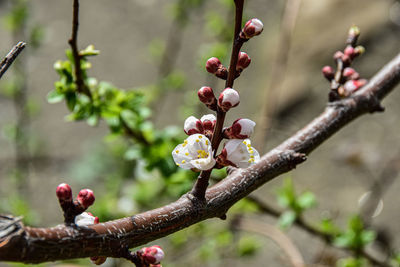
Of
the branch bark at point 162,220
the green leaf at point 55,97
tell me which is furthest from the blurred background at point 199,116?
the branch bark at point 162,220

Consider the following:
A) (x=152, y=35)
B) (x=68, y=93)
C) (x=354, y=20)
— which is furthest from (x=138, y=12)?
(x=68, y=93)

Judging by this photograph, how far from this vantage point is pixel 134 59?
446 centimetres

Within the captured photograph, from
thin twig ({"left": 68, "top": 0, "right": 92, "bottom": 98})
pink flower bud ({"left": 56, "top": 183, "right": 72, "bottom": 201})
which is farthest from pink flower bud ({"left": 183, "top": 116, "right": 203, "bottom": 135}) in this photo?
thin twig ({"left": 68, "top": 0, "right": 92, "bottom": 98})

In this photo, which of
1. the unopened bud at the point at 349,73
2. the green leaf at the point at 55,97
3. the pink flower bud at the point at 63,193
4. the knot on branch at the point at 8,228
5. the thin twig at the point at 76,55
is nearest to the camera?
the knot on branch at the point at 8,228

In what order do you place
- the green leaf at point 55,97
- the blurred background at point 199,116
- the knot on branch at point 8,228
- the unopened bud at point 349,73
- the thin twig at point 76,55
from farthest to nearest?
1. the blurred background at point 199,116
2. the green leaf at point 55,97
3. the unopened bud at point 349,73
4. the thin twig at point 76,55
5. the knot on branch at point 8,228

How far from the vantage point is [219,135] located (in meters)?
0.71

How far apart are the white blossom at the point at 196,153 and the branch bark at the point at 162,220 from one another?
65mm

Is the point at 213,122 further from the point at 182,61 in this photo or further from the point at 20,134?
the point at 182,61

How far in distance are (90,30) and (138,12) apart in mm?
541

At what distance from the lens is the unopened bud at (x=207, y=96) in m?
0.75

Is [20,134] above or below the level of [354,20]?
below

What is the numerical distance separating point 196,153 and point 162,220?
127 millimetres

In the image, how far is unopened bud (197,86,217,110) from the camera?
0.75 meters

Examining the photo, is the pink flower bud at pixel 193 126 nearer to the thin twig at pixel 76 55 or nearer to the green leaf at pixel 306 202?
the thin twig at pixel 76 55
